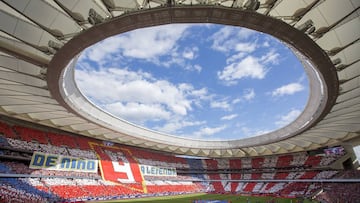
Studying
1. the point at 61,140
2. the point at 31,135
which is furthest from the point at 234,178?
the point at 31,135

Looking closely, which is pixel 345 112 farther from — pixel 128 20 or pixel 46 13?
pixel 46 13

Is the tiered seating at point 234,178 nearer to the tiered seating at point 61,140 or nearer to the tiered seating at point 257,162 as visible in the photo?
the tiered seating at point 257,162

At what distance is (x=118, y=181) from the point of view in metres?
40.9

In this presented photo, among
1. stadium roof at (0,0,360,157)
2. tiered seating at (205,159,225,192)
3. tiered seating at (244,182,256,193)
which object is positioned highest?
stadium roof at (0,0,360,157)

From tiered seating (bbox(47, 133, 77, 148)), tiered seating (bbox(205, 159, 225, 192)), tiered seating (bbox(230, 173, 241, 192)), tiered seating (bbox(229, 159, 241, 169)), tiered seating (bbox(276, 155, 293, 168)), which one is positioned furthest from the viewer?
tiered seating (bbox(229, 159, 241, 169))

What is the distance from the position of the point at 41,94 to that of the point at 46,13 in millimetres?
11480

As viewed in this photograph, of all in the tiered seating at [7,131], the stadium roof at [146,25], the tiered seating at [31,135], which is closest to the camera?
the stadium roof at [146,25]

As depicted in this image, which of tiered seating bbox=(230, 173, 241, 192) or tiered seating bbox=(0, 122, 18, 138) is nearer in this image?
tiered seating bbox=(0, 122, 18, 138)

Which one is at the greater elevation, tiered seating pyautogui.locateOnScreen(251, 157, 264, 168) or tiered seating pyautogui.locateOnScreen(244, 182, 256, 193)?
tiered seating pyautogui.locateOnScreen(251, 157, 264, 168)

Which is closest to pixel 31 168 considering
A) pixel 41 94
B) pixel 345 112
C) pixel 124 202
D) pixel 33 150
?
pixel 33 150

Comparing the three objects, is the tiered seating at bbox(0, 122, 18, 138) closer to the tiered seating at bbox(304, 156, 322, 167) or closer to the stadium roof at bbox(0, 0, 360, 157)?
the stadium roof at bbox(0, 0, 360, 157)

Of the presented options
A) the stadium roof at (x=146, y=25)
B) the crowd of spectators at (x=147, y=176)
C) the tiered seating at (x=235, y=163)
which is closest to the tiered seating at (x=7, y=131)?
the crowd of spectators at (x=147, y=176)

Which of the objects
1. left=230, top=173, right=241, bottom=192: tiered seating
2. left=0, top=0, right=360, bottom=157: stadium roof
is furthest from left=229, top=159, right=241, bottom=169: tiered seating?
left=0, top=0, right=360, bottom=157: stadium roof

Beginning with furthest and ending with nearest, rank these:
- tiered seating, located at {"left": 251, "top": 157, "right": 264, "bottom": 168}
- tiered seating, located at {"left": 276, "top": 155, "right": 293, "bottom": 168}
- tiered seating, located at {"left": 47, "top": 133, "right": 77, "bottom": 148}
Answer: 1. tiered seating, located at {"left": 251, "top": 157, "right": 264, "bottom": 168}
2. tiered seating, located at {"left": 276, "top": 155, "right": 293, "bottom": 168}
3. tiered seating, located at {"left": 47, "top": 133, "right": 77, "bottom": 148}
